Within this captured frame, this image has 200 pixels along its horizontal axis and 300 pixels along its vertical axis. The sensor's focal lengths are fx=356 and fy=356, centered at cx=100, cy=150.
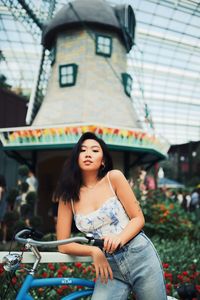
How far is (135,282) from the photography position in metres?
1.95

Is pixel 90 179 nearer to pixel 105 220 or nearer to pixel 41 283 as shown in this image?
pixel 105 220

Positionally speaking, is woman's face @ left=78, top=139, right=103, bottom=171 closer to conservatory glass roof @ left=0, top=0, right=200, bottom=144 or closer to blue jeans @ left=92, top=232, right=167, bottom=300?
blue jeans @ left=92, top=232, right=167, bottom=300

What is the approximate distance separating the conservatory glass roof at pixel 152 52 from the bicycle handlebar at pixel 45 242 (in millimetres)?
13849

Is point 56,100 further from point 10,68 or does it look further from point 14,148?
point 10,68

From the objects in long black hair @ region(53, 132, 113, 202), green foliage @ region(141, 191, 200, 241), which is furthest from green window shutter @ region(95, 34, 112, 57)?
long black hair @ region(53, 132, 113, 202)

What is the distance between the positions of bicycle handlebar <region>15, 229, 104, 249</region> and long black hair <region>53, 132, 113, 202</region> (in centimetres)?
31

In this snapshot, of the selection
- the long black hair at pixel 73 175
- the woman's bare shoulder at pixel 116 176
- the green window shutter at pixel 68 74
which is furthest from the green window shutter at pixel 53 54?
the woman's bare shoulder at pixel 116 176

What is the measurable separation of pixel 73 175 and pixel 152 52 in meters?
26.2

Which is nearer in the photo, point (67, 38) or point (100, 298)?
point (100, 298)

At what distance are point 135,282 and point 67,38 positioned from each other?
14345mm

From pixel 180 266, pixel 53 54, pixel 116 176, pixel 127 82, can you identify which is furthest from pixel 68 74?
pixel 116 176

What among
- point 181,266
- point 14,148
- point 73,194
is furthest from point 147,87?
point 73,194

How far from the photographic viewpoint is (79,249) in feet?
6.34

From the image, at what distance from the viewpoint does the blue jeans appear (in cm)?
191
